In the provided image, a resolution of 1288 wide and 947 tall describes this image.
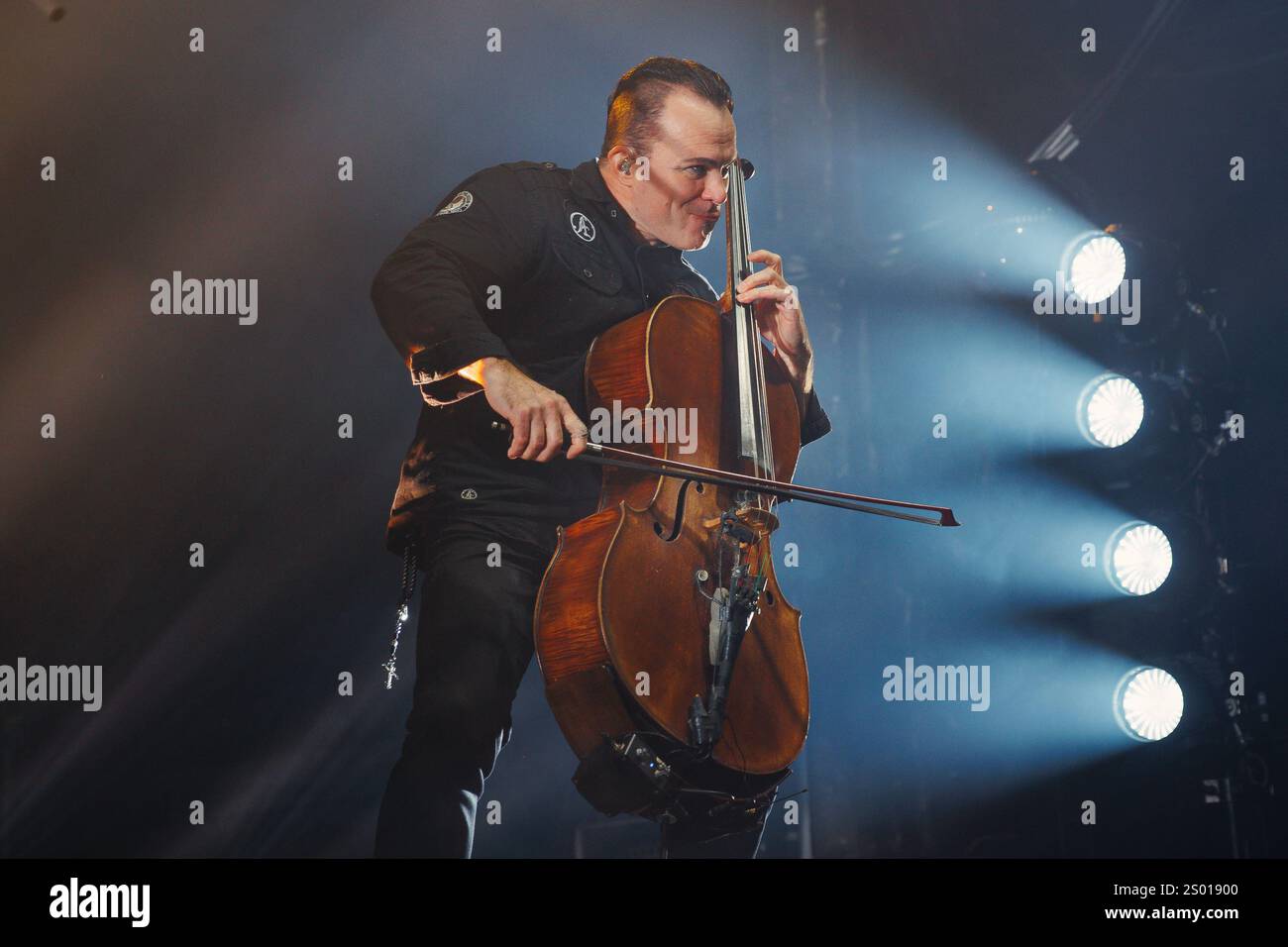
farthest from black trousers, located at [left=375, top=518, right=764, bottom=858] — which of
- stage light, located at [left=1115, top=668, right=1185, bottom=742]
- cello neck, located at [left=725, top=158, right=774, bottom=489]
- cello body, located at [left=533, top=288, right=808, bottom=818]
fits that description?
stage light, located at [left=1115, top=668, right=1185, bottom=742]

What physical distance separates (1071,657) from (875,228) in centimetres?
147

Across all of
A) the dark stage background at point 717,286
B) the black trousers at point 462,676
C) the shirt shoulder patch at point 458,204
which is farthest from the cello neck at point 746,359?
the shirt shoulder patch at point 458,204

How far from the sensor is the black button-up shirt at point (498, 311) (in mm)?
3084

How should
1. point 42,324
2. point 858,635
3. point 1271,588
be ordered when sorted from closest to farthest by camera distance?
1. point 42,324
2. point 858,635
3. point 1271,588

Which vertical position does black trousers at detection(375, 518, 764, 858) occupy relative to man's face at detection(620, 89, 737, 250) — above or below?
below

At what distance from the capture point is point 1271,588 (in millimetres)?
3973

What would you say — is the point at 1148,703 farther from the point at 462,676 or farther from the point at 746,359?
the point at 462,676

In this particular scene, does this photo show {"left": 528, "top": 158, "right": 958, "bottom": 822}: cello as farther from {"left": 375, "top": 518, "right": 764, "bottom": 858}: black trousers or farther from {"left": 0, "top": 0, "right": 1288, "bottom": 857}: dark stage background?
{"left": 0, "top": 0, "right": 1288, "bottom": 857}: dark stage background

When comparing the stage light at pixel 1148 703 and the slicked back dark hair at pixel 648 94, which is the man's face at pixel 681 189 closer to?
the slicked back dark hair at pixel 648 94

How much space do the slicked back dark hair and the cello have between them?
0.64 meters

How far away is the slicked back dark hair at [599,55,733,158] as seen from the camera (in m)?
3.47

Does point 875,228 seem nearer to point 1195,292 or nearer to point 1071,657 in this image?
point 1195,292

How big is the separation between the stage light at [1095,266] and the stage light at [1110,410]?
271 mm

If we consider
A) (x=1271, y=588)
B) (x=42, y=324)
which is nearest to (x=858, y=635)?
(x=1271, y=588)
